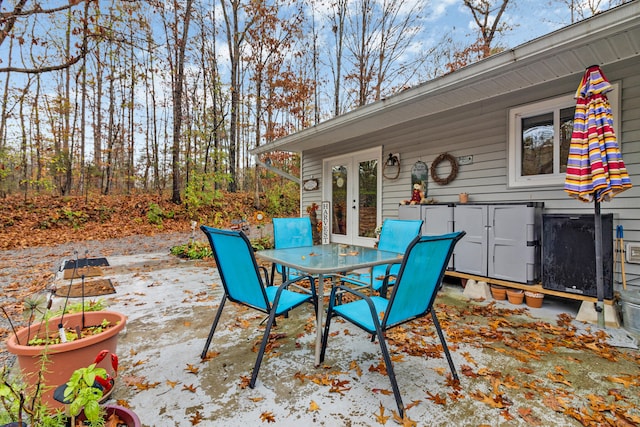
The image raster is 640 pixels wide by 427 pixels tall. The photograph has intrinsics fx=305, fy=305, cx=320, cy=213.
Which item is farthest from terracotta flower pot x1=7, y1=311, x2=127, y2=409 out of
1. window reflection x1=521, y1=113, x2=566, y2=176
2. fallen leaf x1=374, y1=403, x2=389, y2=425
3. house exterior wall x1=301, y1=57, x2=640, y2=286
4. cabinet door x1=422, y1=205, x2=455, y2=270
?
window reflection x1=521, y1=113, x2=566, y2=176

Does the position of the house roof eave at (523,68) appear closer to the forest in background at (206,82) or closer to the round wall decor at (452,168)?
the round wall decor at (452,168)

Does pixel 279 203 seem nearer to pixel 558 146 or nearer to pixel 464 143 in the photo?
pixel 464 143

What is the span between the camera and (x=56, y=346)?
1.48m

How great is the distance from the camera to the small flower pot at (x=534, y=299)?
329 cm

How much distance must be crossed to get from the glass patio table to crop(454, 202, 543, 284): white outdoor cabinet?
1.69 metres

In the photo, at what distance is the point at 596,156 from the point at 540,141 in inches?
45.9

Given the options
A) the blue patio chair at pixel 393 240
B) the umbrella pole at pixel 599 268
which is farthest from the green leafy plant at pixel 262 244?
the umbrella pole at pixel 599 268

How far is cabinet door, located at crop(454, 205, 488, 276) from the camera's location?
3.67 metres

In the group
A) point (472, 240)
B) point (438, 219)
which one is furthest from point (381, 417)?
point (438, 219)

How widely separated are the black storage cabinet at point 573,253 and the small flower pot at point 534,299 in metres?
0.13

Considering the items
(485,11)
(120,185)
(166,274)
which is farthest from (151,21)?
(485,11)

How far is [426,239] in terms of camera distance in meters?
1.60

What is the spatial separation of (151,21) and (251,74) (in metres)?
3.62

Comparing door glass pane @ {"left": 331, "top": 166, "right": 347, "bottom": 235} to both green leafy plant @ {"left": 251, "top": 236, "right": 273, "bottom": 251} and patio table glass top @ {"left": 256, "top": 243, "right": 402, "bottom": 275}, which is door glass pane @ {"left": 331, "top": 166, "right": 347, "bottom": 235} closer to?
green leafy plant @ {"left": 251, "top": 236, "right": 273, "bottom": 251}
